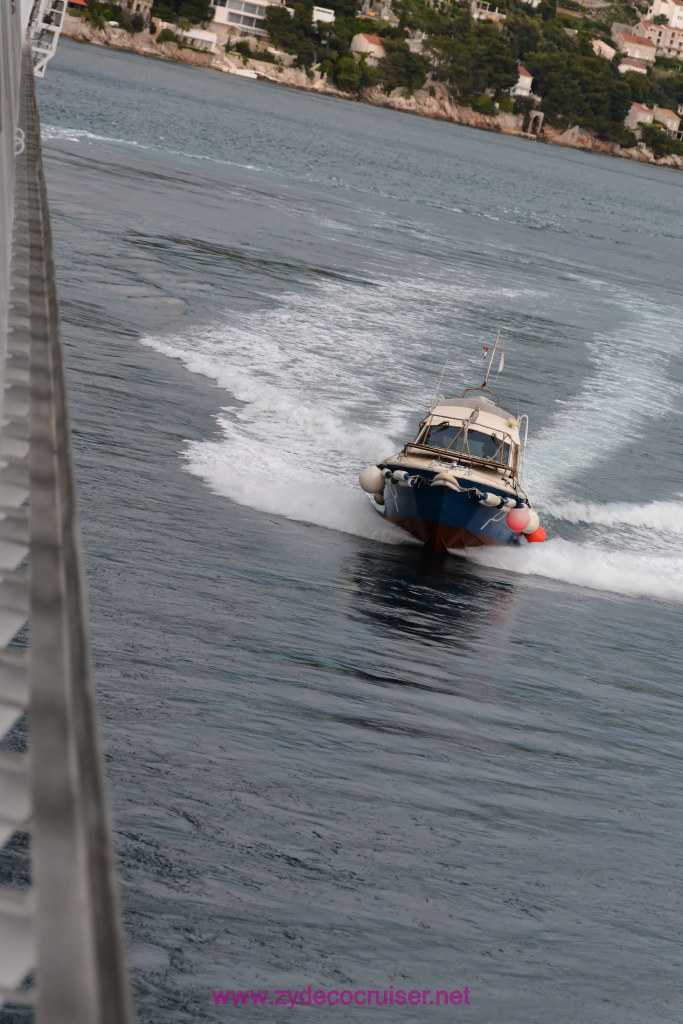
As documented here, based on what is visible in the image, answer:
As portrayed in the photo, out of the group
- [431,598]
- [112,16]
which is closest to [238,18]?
[112,16]

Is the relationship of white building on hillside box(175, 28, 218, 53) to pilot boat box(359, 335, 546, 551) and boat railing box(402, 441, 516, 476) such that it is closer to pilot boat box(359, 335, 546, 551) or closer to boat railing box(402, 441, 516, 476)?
boat railing box(402, 441, 516, 476)

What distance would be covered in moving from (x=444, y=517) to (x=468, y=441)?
2.09m

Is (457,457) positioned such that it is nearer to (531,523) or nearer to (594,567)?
(531,523)

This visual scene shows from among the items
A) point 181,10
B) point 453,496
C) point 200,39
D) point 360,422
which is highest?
point 181,10

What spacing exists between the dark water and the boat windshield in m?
1.80

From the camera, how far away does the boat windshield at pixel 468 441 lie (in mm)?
20859

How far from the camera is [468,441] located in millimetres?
21000

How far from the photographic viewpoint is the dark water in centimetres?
904

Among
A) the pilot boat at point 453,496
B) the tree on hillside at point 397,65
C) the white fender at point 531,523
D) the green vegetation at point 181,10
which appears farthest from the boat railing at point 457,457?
the tree on hillside at point 397,65

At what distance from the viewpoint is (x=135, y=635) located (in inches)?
510

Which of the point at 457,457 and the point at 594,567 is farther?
the point at 594,567

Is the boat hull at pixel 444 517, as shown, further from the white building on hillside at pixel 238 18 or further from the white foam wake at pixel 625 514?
the white building on hillside at pixel 238 18

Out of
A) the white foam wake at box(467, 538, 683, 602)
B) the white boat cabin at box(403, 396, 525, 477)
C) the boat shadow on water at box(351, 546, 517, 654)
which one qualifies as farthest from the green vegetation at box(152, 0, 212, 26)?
the boat shadow on water at box(351, 546, 517, 654)

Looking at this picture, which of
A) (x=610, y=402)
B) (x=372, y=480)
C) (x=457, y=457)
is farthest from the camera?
(x=610, y=402)
